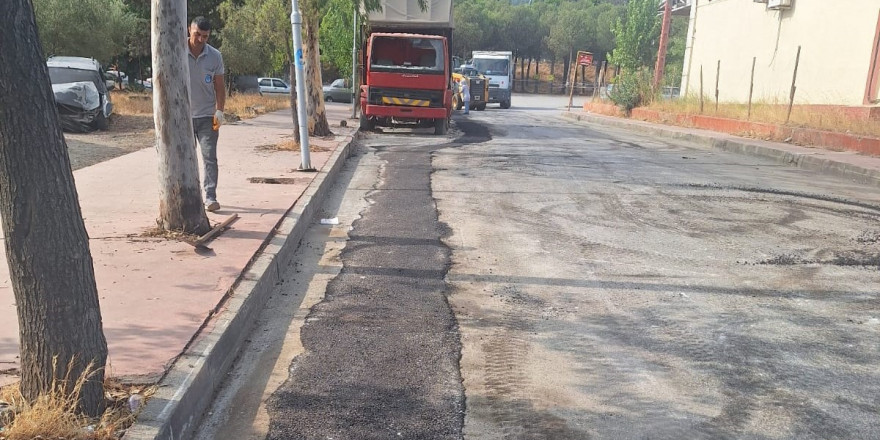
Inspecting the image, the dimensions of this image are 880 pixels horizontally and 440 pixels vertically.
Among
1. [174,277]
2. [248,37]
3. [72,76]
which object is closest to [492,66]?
[248,37]

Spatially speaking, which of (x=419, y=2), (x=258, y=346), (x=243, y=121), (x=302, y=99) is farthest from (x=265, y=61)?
(x=258, y=346)

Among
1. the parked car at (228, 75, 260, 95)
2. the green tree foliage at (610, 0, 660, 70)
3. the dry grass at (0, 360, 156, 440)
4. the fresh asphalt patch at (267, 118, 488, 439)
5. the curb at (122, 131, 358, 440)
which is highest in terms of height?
the green tree foliage at (610, 0, 660, 70)

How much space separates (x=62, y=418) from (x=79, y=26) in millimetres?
22218

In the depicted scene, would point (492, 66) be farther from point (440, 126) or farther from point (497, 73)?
point (440, 126)

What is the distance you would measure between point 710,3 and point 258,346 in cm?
3066

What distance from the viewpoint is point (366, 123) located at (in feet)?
62.0

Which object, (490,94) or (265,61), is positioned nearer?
(265,61)

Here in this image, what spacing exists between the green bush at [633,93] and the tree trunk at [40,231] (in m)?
26.4

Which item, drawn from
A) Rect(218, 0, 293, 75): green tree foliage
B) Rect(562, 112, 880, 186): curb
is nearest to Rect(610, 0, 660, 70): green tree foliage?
Rect(218, 0, 293, 75): green tree foliage

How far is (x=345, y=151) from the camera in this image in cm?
1323

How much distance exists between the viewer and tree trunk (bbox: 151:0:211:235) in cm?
586

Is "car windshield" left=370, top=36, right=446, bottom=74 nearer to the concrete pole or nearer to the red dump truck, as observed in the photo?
the red dump truck

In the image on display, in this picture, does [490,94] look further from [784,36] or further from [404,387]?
[404,387]

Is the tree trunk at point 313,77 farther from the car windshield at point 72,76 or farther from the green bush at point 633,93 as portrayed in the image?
the green bush at point 633,93
